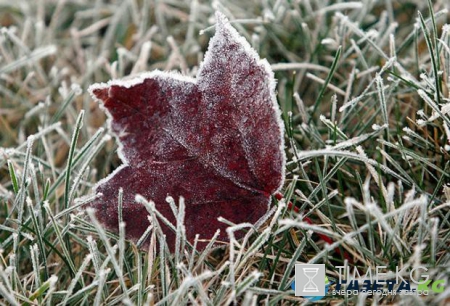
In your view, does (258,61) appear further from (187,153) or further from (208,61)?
(187,153)

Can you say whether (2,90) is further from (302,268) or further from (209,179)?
(302,268)

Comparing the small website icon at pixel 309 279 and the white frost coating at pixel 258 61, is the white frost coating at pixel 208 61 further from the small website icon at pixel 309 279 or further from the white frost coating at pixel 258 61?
the small website icon at pixel 309 279

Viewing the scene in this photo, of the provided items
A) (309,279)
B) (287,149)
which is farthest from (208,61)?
(309,279)

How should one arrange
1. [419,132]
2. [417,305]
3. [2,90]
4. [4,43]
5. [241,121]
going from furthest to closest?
1. [4,43]
2. [2,90]
3. [419,132]
4. [241,121]
5. [417,305]

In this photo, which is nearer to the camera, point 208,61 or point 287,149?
point 208,61

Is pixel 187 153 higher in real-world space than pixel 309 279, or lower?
higher

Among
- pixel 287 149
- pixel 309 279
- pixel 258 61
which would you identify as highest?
pixel 258 61

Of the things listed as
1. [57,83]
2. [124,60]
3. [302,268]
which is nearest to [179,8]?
[124,60]
